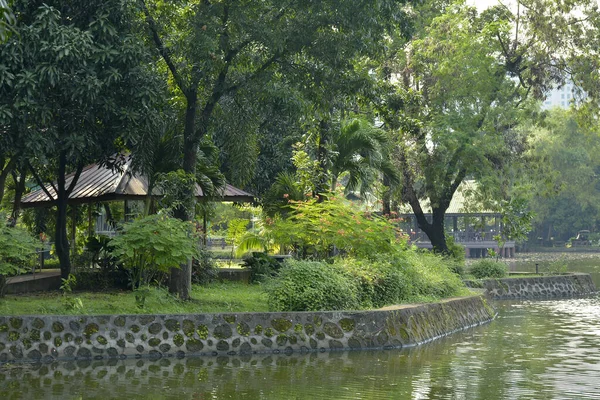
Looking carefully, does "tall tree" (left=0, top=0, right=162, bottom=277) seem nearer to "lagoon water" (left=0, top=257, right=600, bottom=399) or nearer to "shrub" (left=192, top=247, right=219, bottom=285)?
"lagoon water" (left=0, top=257, right=600, bottom=399)

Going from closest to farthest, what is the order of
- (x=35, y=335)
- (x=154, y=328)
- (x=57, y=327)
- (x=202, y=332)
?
(x=35, y=335) < (x=57, y=327) < (x=154, y=328) < (x=202, y=332)

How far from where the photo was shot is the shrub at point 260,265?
29.7 m

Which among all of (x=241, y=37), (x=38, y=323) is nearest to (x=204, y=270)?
(x=241, y=37)

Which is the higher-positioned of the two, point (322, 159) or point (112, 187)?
point (322, 159)

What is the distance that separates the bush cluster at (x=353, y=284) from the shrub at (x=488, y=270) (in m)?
13.7

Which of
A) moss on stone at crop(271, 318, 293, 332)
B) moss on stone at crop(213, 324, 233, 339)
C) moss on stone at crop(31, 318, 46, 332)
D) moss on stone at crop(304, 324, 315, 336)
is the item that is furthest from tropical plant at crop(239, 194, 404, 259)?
moss on stone at crop(31, 318, 46, 332)

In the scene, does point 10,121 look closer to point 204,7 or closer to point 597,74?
point 204,7

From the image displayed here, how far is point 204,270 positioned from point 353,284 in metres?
7.61

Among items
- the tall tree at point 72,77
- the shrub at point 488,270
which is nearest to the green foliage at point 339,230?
the tall tree at point 72,77

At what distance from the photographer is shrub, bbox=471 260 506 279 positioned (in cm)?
3984

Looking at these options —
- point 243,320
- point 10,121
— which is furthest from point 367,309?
point 10,121

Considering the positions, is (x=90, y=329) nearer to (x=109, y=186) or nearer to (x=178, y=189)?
(x=178, y=189)

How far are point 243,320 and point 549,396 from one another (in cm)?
678

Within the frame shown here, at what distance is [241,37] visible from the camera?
2181cm
